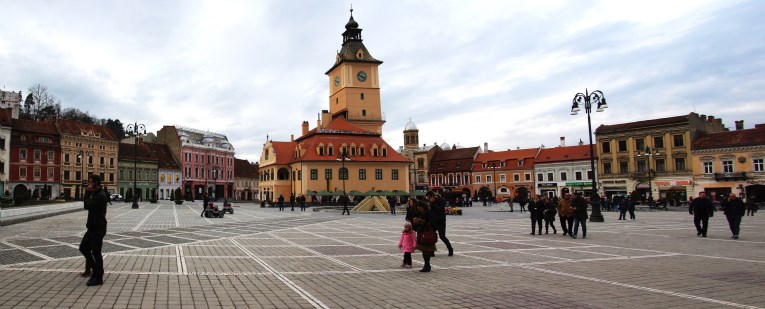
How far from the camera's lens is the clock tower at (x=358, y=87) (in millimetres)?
76875

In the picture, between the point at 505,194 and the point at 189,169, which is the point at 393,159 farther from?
the point at 189,169

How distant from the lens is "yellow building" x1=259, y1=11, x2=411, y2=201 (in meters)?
61.4

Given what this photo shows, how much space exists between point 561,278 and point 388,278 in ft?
10.2

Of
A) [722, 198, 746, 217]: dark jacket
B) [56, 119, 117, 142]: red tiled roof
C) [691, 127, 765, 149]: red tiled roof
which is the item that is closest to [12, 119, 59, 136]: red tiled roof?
[56, 119, 117, 142]: red tiled roof

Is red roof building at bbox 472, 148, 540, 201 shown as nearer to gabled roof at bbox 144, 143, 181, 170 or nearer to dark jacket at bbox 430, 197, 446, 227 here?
gabled roof at bbox 144, 143, 181, 170

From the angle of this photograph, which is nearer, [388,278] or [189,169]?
[388,278]

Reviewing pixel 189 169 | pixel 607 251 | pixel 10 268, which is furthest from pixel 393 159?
pixel 10 268

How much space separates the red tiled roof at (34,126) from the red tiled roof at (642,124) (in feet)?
242

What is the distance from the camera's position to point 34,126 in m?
67.1

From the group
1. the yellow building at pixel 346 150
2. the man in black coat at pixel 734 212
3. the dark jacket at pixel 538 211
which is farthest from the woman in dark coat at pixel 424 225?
the yellow building at pixel 346 150

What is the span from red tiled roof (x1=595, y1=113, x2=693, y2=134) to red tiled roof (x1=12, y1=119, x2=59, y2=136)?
73.9 m

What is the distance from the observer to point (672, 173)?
59.7 metres

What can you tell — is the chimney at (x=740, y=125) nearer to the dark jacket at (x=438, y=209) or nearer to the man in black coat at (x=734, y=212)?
the man in black coat at (x=734, y=212)

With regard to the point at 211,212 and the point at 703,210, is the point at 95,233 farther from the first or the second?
the point at 211,212
